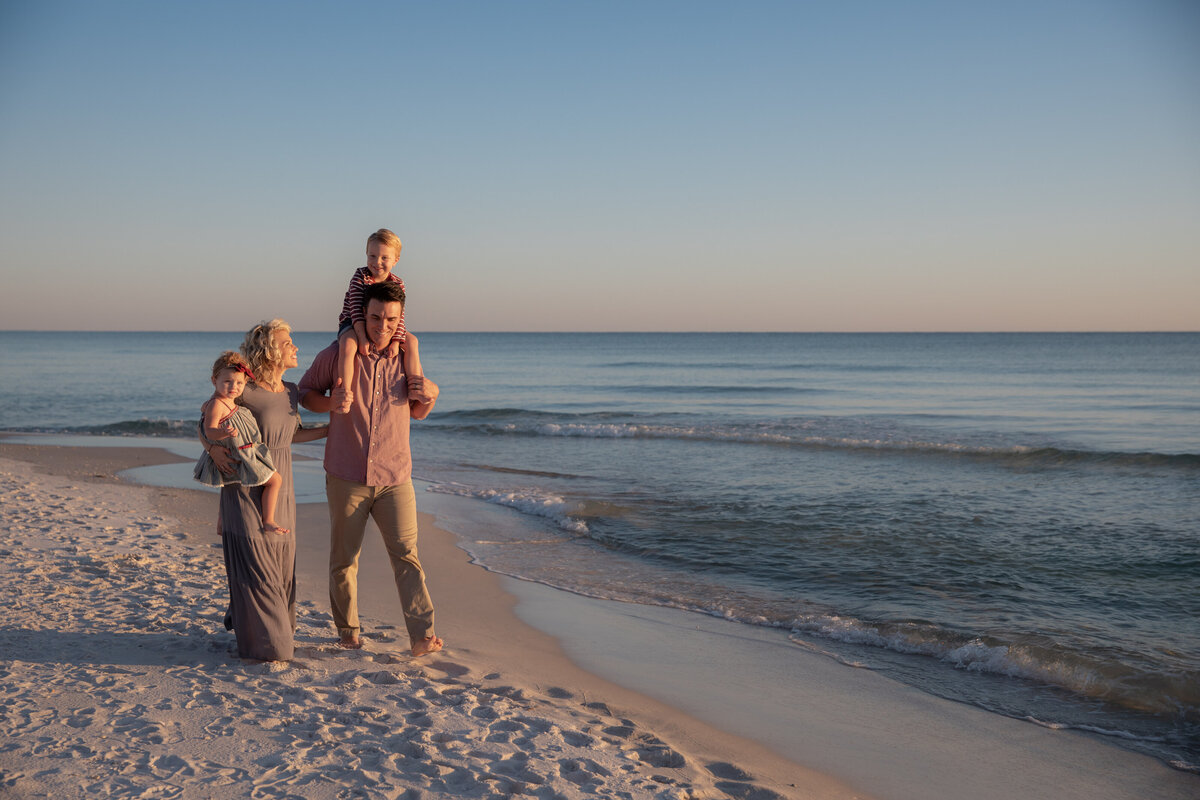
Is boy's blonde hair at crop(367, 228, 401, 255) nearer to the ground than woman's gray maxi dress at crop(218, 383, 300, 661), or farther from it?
farther from it

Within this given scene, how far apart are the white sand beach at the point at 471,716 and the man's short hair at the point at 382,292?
1.82 metres

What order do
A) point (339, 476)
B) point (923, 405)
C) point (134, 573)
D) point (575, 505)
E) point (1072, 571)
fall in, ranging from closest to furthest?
point (339, 476), point (134, 573), point (1072, 571), point (575, 505), point (923, 405)

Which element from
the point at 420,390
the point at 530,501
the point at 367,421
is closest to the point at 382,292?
the point at 420,390

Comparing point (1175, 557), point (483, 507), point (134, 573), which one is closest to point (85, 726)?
point (134, 573)

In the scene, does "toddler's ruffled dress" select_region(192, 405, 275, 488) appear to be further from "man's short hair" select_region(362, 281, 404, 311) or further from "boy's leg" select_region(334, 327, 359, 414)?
"man's short hair" select_region(362, 281, 404, 311)

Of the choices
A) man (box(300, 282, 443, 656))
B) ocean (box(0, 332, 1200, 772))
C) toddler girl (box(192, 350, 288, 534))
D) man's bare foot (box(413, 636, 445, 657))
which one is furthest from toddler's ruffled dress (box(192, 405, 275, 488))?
ocean (box(0, 332, 1200, 772))

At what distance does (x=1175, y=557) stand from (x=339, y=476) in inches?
290

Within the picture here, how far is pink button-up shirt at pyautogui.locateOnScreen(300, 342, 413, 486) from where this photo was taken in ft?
13.3

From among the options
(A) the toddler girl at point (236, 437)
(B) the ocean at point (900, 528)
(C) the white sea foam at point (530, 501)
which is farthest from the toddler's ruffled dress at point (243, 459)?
(C) the white sea foam at point (530, 501)

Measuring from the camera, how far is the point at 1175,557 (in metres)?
7.38

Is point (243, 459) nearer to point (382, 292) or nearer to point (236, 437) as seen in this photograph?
point (236, 437)

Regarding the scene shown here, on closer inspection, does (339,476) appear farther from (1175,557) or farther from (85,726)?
(1175,557)

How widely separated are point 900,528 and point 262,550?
6.69 meters

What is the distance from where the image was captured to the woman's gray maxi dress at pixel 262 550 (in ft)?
12.8
